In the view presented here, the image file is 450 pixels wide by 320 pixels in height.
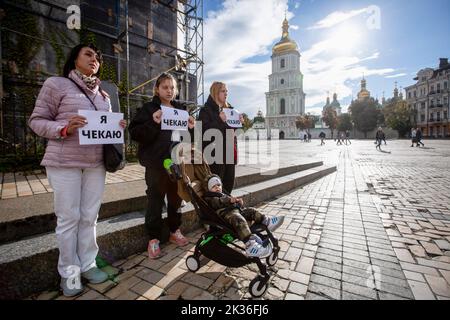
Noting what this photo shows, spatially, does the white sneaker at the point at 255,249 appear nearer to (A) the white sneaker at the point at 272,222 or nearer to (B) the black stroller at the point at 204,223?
(B) the black stroller at the point at 204,223

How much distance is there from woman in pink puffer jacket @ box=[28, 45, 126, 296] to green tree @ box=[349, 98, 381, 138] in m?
66.1

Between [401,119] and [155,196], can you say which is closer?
[155,196]

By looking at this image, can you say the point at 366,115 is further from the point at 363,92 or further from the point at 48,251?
the point at 48,251

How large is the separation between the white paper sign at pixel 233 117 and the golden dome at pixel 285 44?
251 feet

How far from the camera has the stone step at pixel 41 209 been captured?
2.22 m

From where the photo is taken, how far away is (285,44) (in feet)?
232

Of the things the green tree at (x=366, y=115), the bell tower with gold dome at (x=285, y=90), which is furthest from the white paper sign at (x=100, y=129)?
the bell tower with gold dome at (x=285, y=90)

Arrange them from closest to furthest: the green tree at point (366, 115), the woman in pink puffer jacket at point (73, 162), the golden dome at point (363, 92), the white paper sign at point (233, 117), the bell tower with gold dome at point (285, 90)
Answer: the woman in pink puffer jacket at point (73, 162) < the white paper sign at point (233, 117) < the green tree at point (366, 115) < the bell tower with gold dome at point (285, 90) < the golden dome at point (363, 92)

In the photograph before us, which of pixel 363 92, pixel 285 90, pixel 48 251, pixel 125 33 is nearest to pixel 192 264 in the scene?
pixel 48 251

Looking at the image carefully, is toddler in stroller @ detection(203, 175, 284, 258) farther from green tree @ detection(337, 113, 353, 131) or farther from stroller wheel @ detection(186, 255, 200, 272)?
green tree @ detection(337, 113, 353, 131)

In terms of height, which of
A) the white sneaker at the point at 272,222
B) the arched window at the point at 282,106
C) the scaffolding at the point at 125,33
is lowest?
the white sneaker at the point at 272,222

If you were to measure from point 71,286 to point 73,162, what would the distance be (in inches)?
41.6
